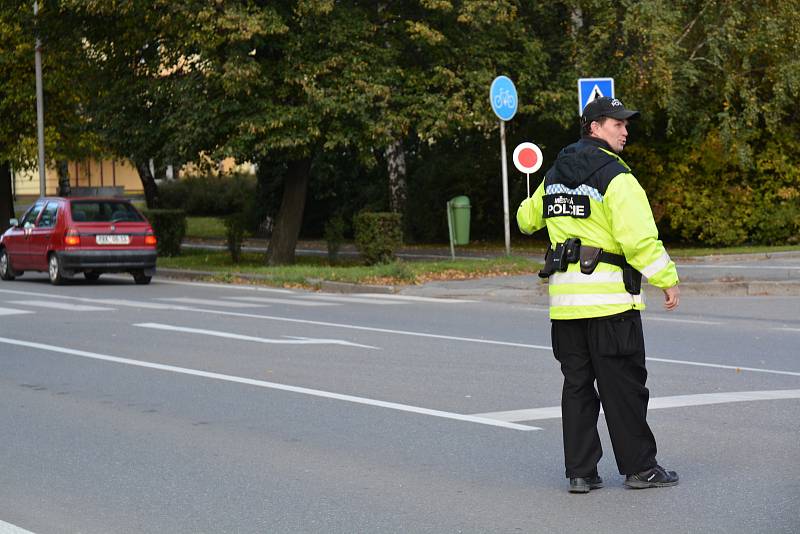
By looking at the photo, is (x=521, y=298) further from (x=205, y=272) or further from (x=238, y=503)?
(x=238, y=503)

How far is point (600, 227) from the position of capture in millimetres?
6422

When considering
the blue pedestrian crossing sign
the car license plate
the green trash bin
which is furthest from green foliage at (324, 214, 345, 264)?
the blue pedestrian crossing sign

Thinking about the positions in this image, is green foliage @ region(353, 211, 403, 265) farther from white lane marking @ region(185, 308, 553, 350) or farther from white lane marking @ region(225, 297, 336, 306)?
white lane marking @ region(185, 308, 553, 350)

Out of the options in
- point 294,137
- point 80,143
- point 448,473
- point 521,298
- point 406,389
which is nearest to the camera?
point 448,473

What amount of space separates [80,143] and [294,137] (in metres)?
14.4

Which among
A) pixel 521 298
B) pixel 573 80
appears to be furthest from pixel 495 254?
pixel 521 298

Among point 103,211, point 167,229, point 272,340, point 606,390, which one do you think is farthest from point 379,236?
point 606,390

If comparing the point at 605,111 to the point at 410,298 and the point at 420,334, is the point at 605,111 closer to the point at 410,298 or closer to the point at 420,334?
the point at 420,334

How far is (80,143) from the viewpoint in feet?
119

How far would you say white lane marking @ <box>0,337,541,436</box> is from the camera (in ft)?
28.2

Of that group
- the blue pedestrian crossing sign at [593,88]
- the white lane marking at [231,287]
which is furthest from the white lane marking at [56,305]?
the blue pedestrian crossing sign at [593,88]

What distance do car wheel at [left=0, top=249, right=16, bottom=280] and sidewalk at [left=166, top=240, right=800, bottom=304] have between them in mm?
3184

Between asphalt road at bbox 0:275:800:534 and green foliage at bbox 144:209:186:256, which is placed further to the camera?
green foliage at bbox 144:209:186:256

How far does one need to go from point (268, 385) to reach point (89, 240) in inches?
515
